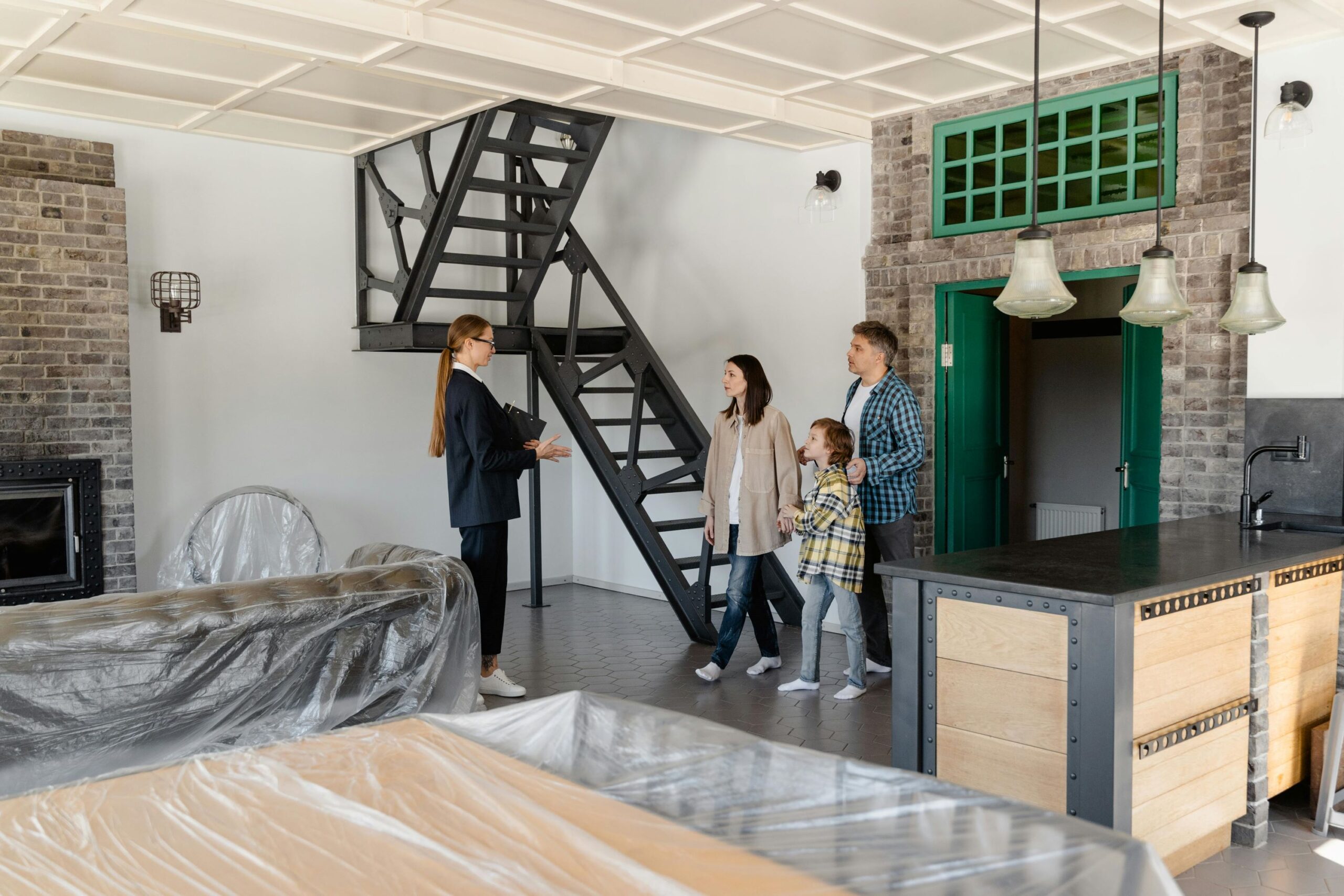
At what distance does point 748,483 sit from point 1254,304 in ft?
7.89

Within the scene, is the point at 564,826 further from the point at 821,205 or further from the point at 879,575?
the point at 821,205

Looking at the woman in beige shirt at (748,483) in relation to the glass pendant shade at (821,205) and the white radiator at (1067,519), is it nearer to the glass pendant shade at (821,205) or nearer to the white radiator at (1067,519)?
the glass pendant shade at (821,205)

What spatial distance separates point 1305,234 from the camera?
4758 millimetres

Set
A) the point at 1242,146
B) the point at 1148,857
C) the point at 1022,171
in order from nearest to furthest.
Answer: the point at 1148,857 < the point at 1242,146 < the point at 1022,171

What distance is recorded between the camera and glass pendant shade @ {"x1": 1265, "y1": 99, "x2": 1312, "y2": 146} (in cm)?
439

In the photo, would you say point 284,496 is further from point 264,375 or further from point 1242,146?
point 1242,146

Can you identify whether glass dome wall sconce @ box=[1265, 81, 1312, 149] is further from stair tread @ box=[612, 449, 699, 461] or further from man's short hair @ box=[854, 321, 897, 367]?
stair tread @ box=[612, 449, 699, 461]

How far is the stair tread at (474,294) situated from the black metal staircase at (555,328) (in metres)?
0.01

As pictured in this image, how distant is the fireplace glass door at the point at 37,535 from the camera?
6.09 metres

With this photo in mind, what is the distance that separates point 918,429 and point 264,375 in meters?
4.27

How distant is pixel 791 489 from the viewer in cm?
562

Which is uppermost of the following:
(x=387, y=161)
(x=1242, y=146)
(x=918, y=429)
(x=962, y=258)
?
(x=387, y=161)

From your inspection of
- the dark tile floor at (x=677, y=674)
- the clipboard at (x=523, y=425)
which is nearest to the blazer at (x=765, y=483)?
the dark tile floor at (x=677, y=674)

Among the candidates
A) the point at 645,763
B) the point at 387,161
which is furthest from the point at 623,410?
the point at 645,763
